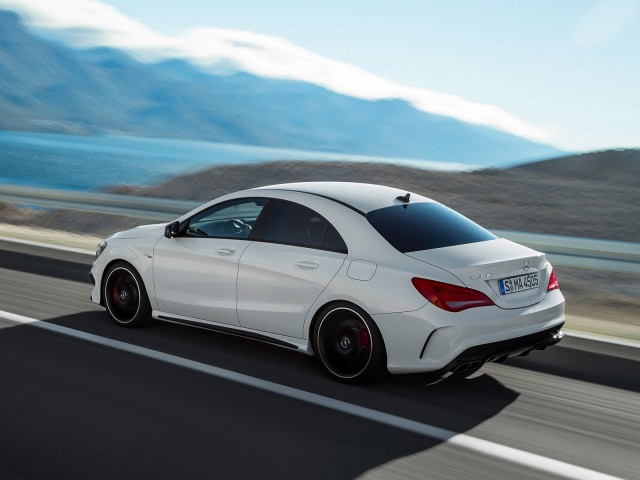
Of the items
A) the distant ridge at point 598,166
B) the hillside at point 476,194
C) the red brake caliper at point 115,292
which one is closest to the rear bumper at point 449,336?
the red brake caliper at point 115,292

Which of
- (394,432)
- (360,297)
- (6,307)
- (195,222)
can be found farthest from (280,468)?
(6,307)

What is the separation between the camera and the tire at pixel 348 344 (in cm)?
630

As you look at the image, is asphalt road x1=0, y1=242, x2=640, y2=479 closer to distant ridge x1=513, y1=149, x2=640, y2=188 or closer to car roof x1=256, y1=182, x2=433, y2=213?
car roof x1=256, y1=182, x2=433, y2=213

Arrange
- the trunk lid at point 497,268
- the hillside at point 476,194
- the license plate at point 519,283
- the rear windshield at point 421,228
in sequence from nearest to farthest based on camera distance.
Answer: the trunk lid at point 497,268, the license plate at point 519,283, the rear windshield at point 421,228, the hillside at point 476,194

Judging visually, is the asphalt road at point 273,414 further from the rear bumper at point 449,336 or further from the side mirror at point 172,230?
the side mirror at point 172,230

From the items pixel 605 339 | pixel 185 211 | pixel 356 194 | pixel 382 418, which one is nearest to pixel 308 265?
pixel 356 194

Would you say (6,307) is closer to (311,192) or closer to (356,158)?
(311,192)

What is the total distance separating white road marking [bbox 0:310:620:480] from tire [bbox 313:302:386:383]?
329 mm

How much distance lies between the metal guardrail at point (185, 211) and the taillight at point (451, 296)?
309 inches

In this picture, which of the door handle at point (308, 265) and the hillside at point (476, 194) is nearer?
the door handle at point (308, 265)

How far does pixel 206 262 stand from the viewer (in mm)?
7461

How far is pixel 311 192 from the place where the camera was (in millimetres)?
7121

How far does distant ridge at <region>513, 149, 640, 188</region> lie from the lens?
49.5m

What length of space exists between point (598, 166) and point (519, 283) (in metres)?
49.1
